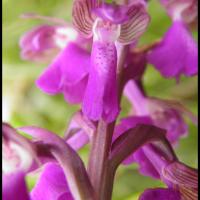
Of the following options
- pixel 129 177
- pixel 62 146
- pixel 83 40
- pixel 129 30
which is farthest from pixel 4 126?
pixel 129 177

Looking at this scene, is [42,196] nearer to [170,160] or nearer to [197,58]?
[170,160]

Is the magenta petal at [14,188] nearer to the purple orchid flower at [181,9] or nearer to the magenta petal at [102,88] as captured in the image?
the magenta petal at [102,88]

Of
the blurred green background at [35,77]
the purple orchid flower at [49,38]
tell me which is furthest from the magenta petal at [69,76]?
Result: the blurred green background at [35,77]

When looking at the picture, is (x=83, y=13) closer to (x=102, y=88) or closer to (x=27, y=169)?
(x=102, y=88)

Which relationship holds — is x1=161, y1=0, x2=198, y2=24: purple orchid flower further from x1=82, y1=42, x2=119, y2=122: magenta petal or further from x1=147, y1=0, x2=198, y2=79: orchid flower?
x1=82, y1=42, x2=119, y2=122: magenta petal

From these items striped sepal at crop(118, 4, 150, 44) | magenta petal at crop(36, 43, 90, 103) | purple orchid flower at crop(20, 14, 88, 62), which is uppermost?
striped sepal at crop(118, 4, 150, 44)

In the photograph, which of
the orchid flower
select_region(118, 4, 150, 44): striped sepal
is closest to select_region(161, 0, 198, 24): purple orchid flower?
the orchid flower
